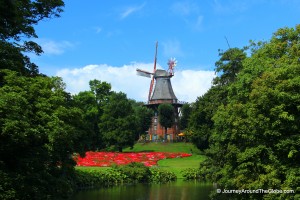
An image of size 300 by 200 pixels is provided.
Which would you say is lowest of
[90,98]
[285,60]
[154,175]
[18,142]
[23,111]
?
[154,175]

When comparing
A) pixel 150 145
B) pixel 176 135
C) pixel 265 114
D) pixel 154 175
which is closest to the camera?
pixel 265 114

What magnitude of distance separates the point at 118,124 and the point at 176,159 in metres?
12.7

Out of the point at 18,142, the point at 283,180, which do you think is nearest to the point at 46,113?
the point at 18,142

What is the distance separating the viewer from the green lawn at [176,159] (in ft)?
144

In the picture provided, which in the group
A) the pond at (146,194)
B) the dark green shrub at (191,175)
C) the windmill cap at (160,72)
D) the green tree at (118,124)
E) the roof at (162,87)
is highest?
the windmill cap at (160,72)

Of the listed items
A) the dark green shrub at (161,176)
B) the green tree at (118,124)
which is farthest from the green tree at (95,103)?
the dark green shrub at (161,176)

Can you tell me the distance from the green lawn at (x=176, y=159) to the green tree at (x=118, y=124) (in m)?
5.90

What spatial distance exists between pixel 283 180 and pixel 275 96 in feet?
12.5

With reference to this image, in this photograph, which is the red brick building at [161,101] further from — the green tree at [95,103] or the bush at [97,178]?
the bush at [97,178]

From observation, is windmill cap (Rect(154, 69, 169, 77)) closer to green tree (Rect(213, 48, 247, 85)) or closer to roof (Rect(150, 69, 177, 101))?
roof (Rect(150, 69, 177, 101))

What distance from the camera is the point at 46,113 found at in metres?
15.8

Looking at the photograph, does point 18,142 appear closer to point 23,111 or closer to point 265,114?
point 23,111

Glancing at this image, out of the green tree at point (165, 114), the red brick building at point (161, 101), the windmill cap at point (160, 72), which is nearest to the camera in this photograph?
the green tree at point (165, 114)

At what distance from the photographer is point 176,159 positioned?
53469 millimetres
